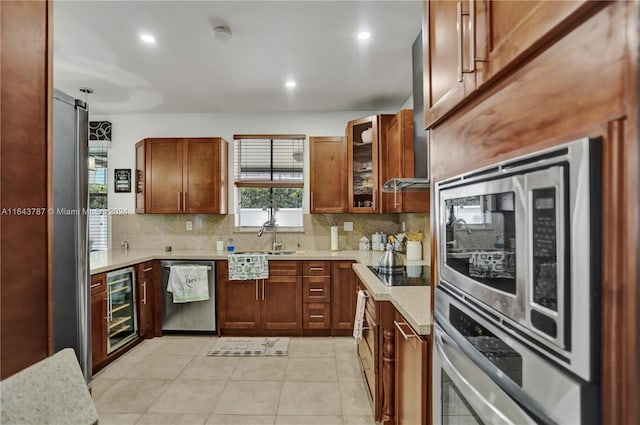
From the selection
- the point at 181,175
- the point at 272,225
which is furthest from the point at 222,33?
the point at 272,225

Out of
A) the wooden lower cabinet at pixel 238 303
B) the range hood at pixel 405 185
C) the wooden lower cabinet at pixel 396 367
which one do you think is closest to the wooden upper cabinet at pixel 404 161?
the range hood at pixel 405 185

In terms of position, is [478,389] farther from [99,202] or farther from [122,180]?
[99,202]

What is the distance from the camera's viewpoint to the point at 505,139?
2.48 feet

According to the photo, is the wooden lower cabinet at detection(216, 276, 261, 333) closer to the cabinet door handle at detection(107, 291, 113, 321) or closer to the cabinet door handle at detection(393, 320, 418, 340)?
the cabinet door handle at detection(107, 291, 113, 321)

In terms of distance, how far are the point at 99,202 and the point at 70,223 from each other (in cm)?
300

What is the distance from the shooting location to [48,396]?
29.0 inches

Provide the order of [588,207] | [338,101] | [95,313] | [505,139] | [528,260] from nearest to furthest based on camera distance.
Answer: [588,207] < [528,260] < [505,139] < [95,313] < [338,101]

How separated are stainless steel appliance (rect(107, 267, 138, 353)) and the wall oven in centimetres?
305

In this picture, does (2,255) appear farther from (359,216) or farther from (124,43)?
(359,216)

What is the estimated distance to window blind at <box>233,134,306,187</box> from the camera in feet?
13.9

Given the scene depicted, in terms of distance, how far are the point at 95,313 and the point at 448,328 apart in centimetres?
288

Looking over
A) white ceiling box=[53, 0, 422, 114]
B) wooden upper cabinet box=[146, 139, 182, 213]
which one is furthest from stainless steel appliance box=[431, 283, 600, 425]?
wooden upper cabinet box=[146, 139, 182, 213]

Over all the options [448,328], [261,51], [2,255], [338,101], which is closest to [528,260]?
[448,328]

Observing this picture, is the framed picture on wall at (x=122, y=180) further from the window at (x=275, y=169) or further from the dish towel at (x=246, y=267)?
the dish towel at (x=246, y=267)
